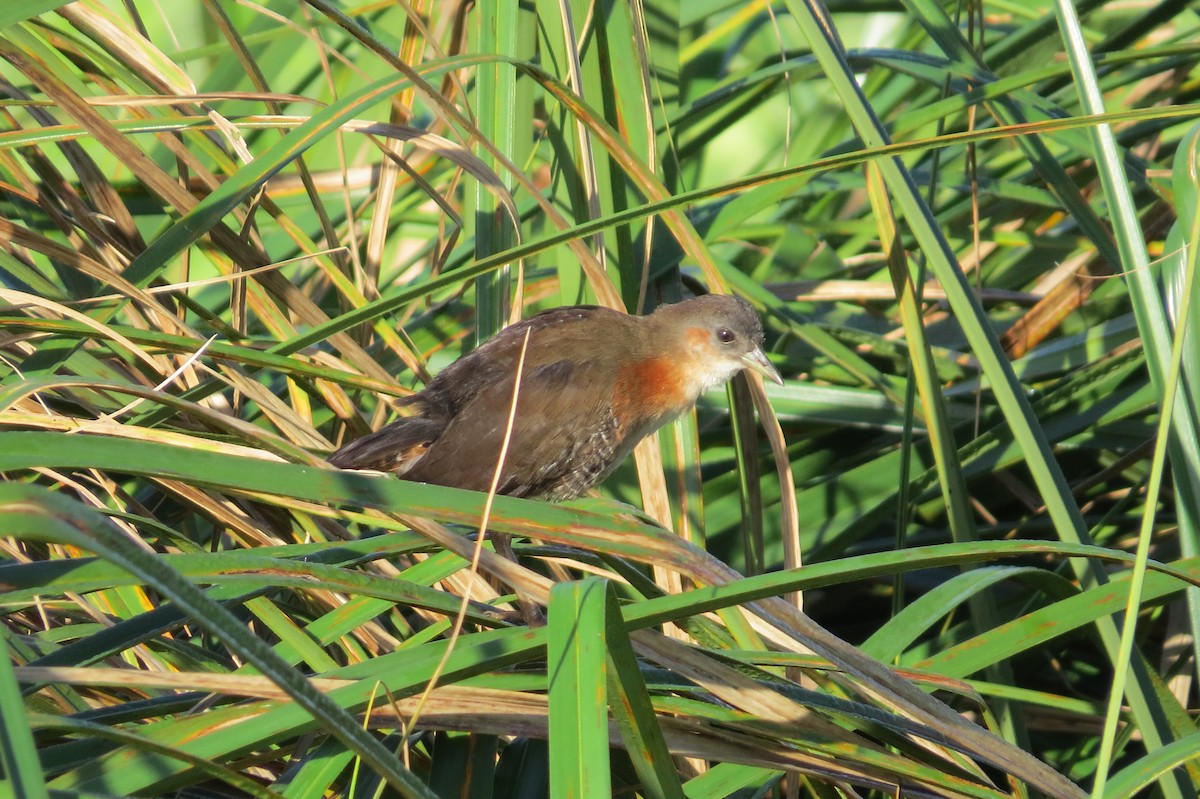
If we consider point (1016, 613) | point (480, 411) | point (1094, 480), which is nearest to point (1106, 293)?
point (1094, 480)

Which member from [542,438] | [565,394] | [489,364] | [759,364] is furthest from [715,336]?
[489,364]

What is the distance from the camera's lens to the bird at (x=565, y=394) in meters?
2.95

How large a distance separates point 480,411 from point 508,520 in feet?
4.44

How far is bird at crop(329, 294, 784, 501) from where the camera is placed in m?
2.95

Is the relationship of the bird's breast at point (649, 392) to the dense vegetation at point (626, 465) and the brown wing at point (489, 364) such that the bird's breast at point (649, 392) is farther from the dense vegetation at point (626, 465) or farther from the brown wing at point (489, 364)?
the brown wing at point (489, 364)

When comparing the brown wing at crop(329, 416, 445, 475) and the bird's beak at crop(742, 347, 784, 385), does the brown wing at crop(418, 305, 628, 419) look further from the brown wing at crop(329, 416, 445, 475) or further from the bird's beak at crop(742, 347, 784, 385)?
the bird's beak at crop(742, 347, 784, 385)

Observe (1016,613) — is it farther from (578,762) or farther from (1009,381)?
(578,762)

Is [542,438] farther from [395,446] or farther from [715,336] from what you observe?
[715,336]

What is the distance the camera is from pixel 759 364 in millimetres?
3189

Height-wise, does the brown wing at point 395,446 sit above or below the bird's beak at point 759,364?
below

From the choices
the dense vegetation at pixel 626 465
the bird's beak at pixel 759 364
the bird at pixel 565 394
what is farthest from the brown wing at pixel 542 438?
the bird's beak at pixel 759 364

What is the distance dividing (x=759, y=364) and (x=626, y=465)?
2.83ft

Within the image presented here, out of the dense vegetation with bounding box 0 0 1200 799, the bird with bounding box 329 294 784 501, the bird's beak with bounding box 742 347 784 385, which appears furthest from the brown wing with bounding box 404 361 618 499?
the bird's beak with bounding box 742 347 784 385

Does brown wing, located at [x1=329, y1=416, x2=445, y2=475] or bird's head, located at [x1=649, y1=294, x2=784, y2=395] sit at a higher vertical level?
bird's head, located at [x1=649, y1=294, x2=784, y2=395]
